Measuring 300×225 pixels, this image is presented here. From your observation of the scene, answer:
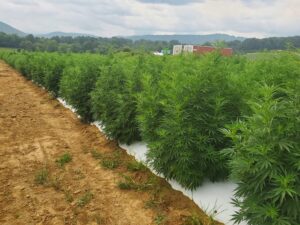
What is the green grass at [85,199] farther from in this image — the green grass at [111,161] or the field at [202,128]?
the green grass at [111,161]

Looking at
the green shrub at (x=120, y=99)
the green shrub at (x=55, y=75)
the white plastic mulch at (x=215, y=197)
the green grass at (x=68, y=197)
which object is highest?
the green shrub at (x=120, y=99)

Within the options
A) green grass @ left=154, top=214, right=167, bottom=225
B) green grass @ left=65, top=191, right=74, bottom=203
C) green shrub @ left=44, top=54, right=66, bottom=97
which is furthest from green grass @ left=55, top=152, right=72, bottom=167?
green shrub @ left=44, top=54, right=66, bottom=97

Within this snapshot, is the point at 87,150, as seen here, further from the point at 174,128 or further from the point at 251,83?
the point at 251,83

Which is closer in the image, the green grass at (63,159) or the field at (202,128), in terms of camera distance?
the field at (202,128)

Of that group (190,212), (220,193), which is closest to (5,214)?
(190,212)

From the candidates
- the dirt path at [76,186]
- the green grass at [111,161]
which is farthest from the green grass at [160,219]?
the green grass at [111,161]

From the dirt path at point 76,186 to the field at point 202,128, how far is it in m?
0.05

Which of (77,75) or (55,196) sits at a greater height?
(77,75)

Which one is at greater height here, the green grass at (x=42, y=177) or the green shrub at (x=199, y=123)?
the green shrub at (x=199, y=123)

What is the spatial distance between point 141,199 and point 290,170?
2.77 metres

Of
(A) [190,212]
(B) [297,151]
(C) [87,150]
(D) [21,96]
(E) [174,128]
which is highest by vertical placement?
(B) [297,151]

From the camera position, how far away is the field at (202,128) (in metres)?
3.47

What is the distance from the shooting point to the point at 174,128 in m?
5.23

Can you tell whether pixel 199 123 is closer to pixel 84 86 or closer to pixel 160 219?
pixel 160 219
